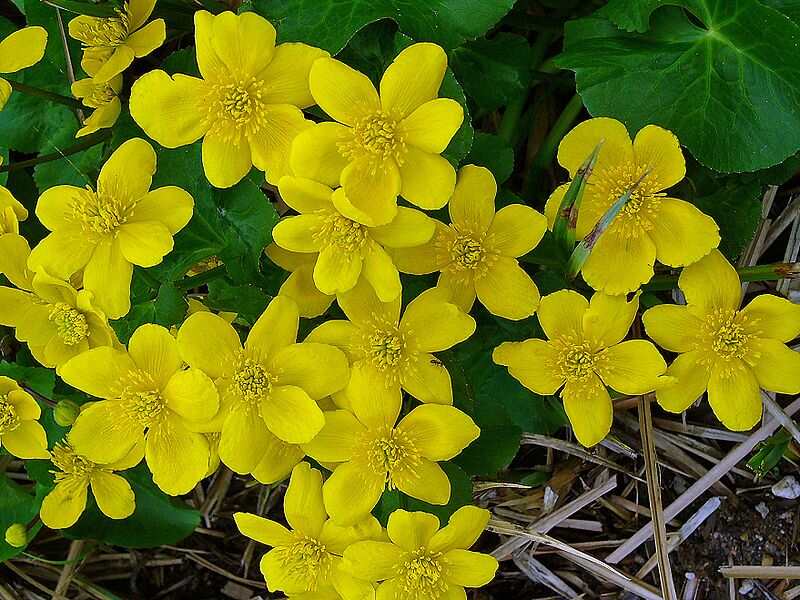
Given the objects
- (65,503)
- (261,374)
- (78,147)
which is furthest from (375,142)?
(65,503)

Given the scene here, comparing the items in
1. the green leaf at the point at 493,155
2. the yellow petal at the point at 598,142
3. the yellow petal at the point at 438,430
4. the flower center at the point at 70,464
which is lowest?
the flower center at the point at 70,464

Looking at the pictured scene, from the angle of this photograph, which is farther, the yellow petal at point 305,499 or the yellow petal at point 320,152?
the yellow petal at point 305,499

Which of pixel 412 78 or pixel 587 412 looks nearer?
pixel 412 78

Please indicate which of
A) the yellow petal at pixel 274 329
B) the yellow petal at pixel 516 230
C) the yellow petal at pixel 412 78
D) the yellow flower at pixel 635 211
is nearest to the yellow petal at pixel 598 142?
the yellow flower at pixel 635 211

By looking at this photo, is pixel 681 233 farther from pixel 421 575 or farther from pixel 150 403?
pixel 150 403

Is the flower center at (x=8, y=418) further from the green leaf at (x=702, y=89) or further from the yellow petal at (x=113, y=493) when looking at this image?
the green leaf at (x=702, y=89)

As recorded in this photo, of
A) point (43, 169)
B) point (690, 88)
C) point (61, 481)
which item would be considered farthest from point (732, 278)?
point (43, 169)

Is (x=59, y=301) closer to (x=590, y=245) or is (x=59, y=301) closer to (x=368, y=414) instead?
(x=368, y=414)
